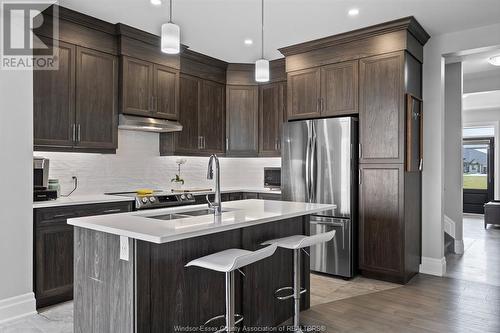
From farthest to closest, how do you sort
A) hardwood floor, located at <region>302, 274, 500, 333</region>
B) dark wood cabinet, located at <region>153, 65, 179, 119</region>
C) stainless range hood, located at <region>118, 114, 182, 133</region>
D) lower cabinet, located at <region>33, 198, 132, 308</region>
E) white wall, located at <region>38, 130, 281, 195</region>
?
dark wood cabinet, located at <region>153, 65, 179, 119</region>, stainless range hood, located at <region>118, 114, 182, 133</region>, white wall, located at <region>38, 130, 281, 195</region>, lower cabinet, located at <region>33, 198, 132, 308</region>, hardwood floor, located at <region>302, 274, 500, 333</region>

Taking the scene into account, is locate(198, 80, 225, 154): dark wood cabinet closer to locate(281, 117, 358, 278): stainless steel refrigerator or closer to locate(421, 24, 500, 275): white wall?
locate(281, 117, 358, 278): stainless steel refrigerator

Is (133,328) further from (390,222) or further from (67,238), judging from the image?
(390,222)

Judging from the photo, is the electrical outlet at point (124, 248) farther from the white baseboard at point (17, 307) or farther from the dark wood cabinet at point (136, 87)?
the dark wood cabinet at point (136, 87)

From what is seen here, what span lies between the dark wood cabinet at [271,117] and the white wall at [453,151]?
2455mm

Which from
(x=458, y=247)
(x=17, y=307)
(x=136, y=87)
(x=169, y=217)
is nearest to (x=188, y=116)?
(x=136, y=87)

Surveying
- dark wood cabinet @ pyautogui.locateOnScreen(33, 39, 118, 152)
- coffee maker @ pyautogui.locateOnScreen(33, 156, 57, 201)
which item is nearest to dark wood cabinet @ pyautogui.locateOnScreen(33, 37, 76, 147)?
dark wood cabinet @ pyautogui.locateOnScreen(33, 39, 118, 152)

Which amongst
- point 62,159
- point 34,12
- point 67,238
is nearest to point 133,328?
point 67,238

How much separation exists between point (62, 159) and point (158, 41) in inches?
72.0

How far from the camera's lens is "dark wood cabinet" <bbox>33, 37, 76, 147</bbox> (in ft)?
11.7

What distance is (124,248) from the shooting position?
6.71 ft

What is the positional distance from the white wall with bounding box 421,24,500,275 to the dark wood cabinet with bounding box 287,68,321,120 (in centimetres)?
132

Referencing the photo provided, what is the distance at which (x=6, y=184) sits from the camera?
3.14 metres

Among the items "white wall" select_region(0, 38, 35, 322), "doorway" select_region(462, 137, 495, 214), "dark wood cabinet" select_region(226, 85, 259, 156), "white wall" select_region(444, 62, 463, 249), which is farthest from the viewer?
"doorway" select_region(462, 137, 495, 214)

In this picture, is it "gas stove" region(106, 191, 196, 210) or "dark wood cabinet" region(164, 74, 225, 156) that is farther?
"dark wood cabinet" region(164, 74, 225, 156)
